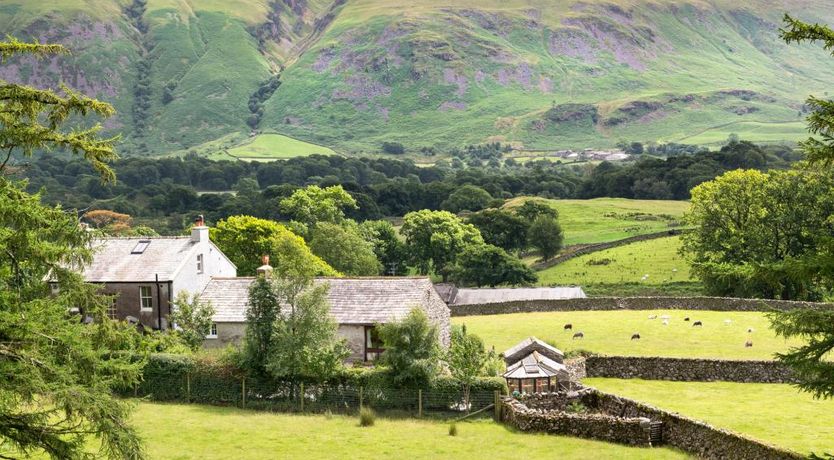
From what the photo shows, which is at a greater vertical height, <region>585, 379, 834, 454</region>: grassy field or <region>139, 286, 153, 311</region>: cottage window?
<region>139, 286, 153, 311</region>: cottage window

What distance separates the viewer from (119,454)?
21047 mm

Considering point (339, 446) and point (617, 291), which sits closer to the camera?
point (339, 446)

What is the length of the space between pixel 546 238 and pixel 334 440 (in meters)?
94.0

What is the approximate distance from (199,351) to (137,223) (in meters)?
138

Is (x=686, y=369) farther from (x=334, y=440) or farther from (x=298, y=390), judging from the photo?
(x=334, y=440)

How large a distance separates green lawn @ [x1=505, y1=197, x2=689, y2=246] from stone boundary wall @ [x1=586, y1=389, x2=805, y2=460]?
94046mm

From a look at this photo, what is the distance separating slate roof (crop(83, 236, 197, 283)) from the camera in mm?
51781

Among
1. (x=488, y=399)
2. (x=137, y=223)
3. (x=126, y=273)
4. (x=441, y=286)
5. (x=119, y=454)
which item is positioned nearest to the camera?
(x=119, y=454)

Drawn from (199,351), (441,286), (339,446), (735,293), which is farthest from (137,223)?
(339,446)

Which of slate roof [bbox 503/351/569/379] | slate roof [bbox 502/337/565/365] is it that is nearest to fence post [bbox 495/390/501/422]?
slate roof [bbox 503/351/569/379]

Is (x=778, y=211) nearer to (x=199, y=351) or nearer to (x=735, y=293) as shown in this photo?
(x=735, y=293)

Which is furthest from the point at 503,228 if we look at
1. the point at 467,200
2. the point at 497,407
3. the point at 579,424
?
the point at 579,424

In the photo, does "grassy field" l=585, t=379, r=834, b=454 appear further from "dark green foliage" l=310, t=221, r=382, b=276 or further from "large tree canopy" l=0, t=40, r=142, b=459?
"dark green foliage" l=310, t=221, r=382, b=276

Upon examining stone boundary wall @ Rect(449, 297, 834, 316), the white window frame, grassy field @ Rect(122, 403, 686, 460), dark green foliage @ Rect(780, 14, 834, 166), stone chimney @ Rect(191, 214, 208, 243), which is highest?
dark green foliage @ Rect(780, 14, 834, 166)
